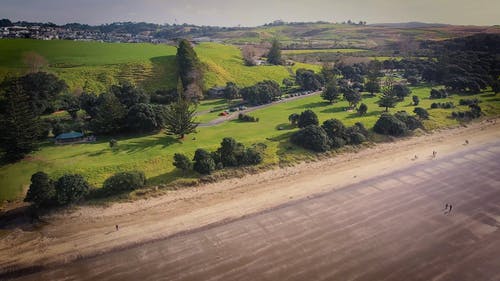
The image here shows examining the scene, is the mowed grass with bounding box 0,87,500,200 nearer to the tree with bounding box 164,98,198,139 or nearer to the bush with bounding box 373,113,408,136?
the tree with bounding box 164,98,198,139

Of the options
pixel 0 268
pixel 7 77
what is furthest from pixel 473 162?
pixel 7 77

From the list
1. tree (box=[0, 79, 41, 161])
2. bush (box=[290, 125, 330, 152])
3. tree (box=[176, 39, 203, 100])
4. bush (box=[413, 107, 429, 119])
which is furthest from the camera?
tree (box=[176, 39, 203, 100])

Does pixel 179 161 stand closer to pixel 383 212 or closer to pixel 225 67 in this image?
pixel 383 212

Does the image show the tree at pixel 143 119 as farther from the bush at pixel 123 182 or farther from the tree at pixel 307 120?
the tree at pixel 307 120

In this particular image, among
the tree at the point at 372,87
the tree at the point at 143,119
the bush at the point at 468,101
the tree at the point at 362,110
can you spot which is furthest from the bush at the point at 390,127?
the tree at the point at 143,119

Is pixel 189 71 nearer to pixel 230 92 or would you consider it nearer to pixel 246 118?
pixel 230 92

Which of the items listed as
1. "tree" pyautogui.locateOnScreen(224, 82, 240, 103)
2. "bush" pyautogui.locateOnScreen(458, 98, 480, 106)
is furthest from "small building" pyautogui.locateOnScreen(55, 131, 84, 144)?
"bush" pyautogui.locateOnScreen(458, 98, 480, 106)

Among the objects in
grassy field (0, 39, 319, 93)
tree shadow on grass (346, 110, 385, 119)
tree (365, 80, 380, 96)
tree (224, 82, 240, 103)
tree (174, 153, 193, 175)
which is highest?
grassy field (0, 39, 319, 93)
